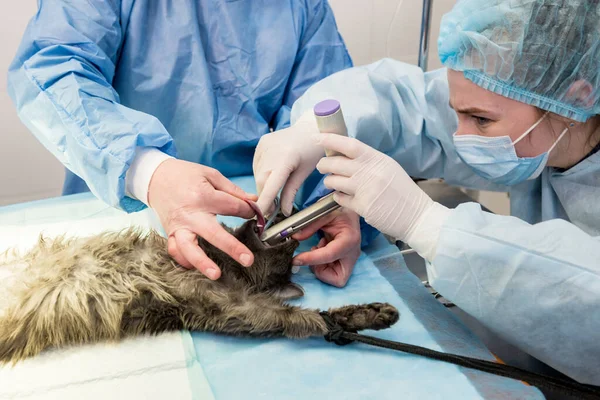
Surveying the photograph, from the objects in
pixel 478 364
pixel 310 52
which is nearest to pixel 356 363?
pixel 478 364

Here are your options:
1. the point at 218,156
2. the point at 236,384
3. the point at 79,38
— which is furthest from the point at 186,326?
the point at 79,38

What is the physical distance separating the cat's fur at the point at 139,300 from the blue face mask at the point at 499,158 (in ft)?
1.78

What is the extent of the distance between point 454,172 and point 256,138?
2.64ft

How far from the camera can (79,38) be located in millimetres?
1618

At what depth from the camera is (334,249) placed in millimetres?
1476

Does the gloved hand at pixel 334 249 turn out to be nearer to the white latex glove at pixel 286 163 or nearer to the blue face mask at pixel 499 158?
the white latex glove at pixel 286 163

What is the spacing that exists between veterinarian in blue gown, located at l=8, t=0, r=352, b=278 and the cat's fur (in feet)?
0.32

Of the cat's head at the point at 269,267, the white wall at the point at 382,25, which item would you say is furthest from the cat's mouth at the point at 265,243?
the white wall at the point at 382,25

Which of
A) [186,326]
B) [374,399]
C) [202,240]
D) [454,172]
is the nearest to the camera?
[374,399]

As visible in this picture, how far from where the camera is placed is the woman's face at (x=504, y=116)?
134cm

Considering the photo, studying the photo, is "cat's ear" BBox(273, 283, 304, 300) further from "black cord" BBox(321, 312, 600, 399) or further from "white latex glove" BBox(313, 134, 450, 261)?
"white latex glove" BBox(313, 134, 450, 261)

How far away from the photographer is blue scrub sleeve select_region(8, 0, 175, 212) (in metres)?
1.45

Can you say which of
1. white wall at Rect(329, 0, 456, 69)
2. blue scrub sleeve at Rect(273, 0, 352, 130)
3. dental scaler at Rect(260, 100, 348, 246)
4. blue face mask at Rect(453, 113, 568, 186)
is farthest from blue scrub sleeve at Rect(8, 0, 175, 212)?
white wall at Rect(329, 0, 456, 69)

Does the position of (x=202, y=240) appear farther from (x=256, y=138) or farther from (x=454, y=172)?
(x=454, y=172)
